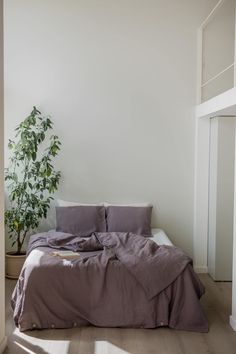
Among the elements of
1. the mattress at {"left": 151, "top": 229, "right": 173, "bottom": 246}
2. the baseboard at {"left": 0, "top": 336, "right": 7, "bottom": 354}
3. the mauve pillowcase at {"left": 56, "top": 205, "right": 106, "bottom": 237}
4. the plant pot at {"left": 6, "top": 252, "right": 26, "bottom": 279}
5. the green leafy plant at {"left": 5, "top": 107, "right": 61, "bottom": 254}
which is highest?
the green leafy plant at {"left": 5, "top": 107, "right": 61, "bottom": 254}

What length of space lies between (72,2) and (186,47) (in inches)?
57.9

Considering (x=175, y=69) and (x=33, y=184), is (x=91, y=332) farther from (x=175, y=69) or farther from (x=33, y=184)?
(x=175, y=69)

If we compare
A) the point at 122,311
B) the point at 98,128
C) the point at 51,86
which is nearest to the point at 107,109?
the point at 98,128

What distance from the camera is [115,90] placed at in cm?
621

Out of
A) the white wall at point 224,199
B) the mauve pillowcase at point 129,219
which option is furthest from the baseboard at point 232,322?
the mauve pillowcase at point 129,219

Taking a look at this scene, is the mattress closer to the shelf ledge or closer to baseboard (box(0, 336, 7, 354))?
the shelf ledge

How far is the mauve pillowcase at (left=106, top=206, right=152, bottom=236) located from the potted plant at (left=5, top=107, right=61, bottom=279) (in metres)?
0.75

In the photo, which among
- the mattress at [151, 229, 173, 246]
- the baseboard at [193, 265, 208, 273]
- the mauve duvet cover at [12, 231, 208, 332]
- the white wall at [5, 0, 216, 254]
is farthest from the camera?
the baseboard at [193, 265, 208, 273]

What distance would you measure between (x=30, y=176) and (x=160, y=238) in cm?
165

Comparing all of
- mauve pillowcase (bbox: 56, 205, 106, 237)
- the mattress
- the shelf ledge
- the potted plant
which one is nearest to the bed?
the mattress

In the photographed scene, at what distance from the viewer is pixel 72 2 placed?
613cm

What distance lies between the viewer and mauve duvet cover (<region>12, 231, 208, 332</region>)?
4.38 metres

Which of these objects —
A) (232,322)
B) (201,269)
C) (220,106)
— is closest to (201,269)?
(201,269)

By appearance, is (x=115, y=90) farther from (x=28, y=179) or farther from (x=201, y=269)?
(x=201, y=269)
